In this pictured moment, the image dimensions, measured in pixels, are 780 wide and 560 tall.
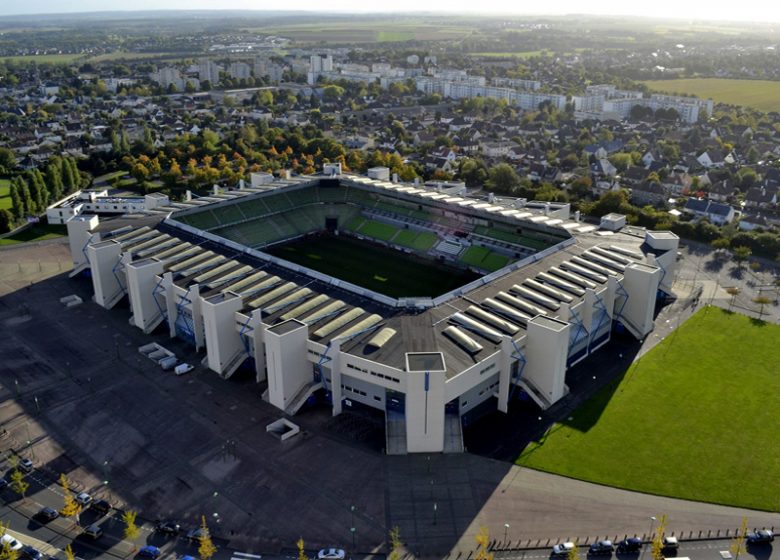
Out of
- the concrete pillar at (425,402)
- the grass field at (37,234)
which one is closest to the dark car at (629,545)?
the concrete pillar at (425,402)

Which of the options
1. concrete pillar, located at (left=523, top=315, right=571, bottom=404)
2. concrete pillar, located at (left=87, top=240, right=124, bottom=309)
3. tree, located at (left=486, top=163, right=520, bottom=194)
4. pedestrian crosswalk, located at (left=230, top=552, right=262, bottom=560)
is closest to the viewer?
pedestrian crosswalk, located at (left=230, top=552, right=262, bottom=560)

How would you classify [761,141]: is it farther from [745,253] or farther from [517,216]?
[517,216]

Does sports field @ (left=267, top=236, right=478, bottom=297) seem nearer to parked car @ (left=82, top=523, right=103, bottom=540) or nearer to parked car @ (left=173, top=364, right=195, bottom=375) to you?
parked car @ (left=173, top=364, right=195, bottom=375)

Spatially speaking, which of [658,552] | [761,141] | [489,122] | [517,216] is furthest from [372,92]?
[658,552]

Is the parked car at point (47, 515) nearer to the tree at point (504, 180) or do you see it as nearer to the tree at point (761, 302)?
the tree at point (761, 302)

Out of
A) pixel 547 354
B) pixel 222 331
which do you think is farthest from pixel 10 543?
pixel 547 354

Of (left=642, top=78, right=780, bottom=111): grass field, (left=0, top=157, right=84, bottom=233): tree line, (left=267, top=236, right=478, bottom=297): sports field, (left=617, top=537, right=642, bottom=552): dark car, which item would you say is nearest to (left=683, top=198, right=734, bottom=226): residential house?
(left=267, top=236, right=478, bottom=297): sports field

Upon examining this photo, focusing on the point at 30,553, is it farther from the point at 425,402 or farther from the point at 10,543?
the point at 425,402

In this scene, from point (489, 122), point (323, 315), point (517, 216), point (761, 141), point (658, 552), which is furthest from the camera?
point (489, 122)
